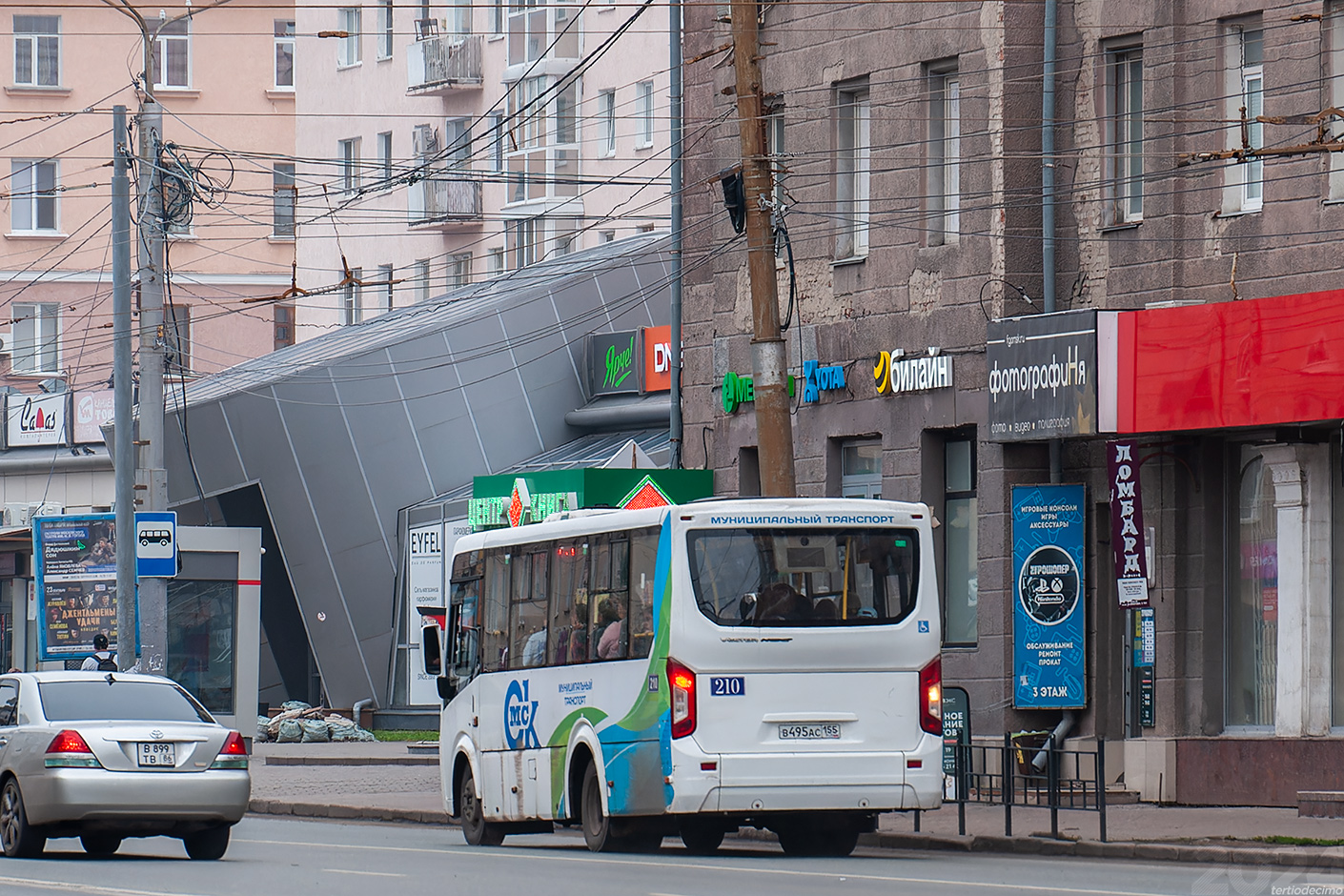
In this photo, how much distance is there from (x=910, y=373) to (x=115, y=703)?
1061cm

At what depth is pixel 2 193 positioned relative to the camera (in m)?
65.2

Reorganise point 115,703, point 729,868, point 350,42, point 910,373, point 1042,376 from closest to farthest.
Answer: point 729,868 → point 115,703 → point 1042,376 → point 910,373 → point 350,42

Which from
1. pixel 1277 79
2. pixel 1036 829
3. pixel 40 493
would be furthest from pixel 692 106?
pixel 40 493

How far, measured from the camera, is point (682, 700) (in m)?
17.8

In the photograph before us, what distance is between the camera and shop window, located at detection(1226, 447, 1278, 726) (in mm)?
22984

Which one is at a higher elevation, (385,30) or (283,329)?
(385,30)

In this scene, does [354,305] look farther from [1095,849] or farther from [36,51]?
[1095,849]

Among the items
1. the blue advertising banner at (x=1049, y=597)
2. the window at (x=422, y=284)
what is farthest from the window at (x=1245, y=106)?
the window at (x=422, y=284)

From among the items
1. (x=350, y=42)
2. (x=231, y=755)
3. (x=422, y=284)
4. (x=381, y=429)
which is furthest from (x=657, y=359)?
(x=350, y=42)

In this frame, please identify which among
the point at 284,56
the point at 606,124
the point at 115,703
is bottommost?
the point at 115,703

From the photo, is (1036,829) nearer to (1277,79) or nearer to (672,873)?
(672,873)

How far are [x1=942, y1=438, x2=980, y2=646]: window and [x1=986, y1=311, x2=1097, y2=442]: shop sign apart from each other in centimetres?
166

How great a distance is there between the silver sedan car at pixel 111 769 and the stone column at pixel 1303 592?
381 inches

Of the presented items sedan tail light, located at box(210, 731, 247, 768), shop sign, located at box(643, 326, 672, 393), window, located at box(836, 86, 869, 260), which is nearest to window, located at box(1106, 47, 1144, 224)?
window, located at box(836, 86, 869, 260)
